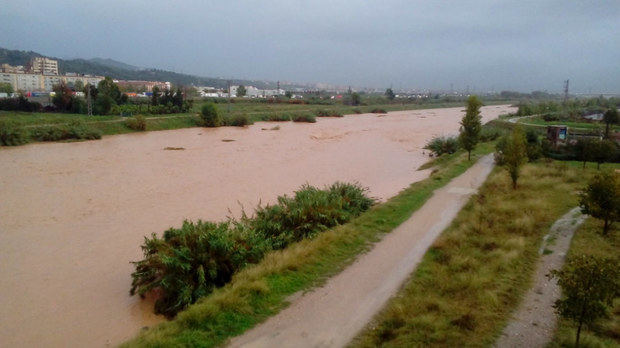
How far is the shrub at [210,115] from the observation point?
38.3 metres

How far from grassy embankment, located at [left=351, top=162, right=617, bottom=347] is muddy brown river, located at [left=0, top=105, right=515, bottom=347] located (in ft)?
12.5

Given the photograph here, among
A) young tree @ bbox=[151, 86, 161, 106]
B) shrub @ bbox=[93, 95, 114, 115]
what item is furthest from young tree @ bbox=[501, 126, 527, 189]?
young tree @ bbox=[151, 86, 161, 106]

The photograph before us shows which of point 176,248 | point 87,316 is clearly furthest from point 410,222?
point 87,316

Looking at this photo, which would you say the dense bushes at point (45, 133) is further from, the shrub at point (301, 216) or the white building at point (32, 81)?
the white building at point (32, 81)

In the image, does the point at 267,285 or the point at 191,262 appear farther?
the point at 191,262

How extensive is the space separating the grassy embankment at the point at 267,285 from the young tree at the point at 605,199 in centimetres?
375

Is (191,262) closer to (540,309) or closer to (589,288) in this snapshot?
(540,309)

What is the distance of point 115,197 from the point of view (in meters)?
14.3

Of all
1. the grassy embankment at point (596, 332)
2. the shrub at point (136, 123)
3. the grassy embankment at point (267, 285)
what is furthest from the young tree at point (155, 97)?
the grassy embankment at point (596, 332)

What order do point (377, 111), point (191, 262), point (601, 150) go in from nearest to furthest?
point (191, 262), point (601, 150), point (377, 111)

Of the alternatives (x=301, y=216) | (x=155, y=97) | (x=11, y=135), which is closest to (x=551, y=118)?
(x=155, y=97)

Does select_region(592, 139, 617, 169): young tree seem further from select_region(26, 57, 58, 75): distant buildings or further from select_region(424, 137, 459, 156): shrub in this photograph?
select_region(26, 57, 58, 75): distant buildings

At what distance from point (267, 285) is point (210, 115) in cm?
3381

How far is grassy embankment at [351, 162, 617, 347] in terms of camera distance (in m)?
5.06
